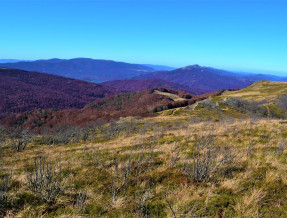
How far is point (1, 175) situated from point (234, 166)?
9.85 metres

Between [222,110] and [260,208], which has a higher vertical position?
[260,208]

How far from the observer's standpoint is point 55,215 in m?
3.86

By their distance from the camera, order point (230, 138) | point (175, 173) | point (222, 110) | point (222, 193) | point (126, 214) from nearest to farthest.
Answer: point (126, 214) < point (222, 193) < point (175, 173) < point (230, 138) < point (222, 110)

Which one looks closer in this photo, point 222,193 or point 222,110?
point 222,193

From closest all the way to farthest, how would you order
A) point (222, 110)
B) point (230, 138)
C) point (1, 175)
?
point (1, 175) < point (230, 138) < point (222, 110)

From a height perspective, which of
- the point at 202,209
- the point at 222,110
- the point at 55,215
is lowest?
the point at 222,110

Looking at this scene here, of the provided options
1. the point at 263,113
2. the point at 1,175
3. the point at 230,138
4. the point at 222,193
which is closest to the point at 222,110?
the point at 263,113

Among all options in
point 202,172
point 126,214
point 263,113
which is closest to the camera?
point 126,214

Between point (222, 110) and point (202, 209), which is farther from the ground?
point (202, 209)

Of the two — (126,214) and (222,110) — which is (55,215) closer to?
(126,214)

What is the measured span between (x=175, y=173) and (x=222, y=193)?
1.67 meters

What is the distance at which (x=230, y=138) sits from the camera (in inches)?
412

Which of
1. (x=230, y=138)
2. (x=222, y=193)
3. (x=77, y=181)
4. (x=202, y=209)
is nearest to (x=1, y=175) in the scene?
(x=77, y=181)

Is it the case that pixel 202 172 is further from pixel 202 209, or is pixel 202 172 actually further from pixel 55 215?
pixel 55 215
